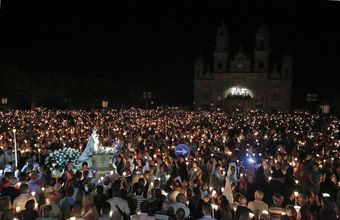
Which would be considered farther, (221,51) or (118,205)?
(221,51)

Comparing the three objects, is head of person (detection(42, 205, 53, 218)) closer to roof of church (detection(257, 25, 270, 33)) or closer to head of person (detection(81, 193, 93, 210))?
head of person (detection(81, 193, 93, 210))

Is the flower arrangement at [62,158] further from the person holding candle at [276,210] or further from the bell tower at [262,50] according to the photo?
the bell tower at [262,50]

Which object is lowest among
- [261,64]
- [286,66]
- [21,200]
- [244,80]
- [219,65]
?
[21,200]

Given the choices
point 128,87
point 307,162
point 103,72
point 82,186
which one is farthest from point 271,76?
point 82,186

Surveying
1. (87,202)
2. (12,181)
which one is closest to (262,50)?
(12,181)

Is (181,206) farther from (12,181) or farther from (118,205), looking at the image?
(12,181)

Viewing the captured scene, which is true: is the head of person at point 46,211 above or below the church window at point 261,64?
below

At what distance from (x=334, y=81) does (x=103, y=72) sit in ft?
154

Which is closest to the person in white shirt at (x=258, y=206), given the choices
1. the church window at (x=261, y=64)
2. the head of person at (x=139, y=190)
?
the head of person at (x=139, y=190)

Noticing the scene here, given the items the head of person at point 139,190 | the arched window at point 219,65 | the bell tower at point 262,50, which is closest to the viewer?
the head of person at point 139,190

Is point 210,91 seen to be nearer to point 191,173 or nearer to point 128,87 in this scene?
point 128,87

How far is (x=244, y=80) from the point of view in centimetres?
7656

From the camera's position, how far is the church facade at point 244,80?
73.8m

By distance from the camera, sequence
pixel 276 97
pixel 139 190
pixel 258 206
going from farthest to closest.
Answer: pixel 276 97 < pixel 139 190 < pixel 258 206
